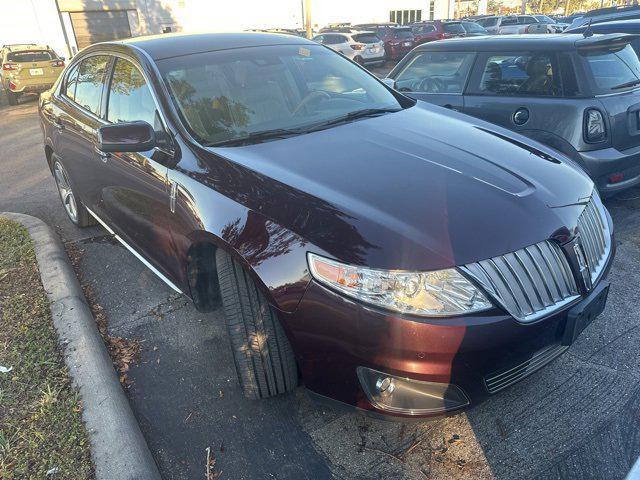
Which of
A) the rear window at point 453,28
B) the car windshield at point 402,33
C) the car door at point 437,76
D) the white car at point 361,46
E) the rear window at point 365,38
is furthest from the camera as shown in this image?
the rear window at point 453,28

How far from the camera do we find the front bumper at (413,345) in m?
1.81

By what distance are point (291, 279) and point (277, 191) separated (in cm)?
A: 44

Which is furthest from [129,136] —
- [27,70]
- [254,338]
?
[27,70]

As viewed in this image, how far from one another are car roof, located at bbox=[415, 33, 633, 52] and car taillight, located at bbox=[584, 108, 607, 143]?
0.68 metres

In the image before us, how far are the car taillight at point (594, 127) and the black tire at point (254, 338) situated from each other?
10.6 ft

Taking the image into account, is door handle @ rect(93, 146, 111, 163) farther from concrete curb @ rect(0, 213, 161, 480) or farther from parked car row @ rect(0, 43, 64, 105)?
parked car row @ rect(0, 43, 64, 105)

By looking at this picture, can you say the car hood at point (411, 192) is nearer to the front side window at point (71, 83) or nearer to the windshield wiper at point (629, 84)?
the windshield wiper at point (629, 84)

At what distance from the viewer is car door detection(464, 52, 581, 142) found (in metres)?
4.18

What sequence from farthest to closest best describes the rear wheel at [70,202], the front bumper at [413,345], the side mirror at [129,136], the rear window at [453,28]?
the rear window at [453,28] → the rear wheel at [70,202] → the side mirror at [129,136] → the front bumper at [413,345]

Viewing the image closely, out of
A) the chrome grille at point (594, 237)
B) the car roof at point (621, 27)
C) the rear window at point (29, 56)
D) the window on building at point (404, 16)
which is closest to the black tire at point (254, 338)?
the chrome grille at point (594, 237)

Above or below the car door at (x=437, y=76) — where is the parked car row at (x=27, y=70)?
below

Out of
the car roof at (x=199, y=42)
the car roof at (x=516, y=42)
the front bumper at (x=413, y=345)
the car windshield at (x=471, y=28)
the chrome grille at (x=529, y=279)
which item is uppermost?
the car roof at (x=199, y=42)

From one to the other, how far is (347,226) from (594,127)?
10.1 ft

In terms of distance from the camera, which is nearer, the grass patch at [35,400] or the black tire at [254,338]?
the grass patch at [35,400]
